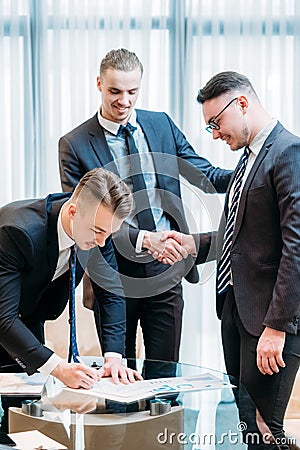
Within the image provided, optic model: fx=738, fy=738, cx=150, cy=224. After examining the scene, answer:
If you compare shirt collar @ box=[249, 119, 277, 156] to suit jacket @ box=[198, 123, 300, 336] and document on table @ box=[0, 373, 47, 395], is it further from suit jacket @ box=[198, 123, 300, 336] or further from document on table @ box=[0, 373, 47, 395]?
document on table @ box=[0, 373, 47, 395]

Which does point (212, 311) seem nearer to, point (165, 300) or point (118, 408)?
point (165, 300)

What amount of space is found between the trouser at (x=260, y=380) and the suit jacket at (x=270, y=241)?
66 mm

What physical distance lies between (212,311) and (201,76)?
139 centimetres

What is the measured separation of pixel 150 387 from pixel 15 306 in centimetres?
48

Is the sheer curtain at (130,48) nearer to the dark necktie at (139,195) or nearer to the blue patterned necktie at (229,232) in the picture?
the dark necktie at (139,195)

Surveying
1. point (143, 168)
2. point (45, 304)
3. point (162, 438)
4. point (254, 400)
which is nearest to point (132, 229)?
point (143, 168)

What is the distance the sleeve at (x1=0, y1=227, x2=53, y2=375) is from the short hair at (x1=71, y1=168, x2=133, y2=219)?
21 centimetres

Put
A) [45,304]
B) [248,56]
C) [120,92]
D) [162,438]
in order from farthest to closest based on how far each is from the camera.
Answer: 1. [248,56]
2. [120,92]
3. [45,304]
4. [162,438]

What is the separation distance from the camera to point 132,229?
2980 millimetres

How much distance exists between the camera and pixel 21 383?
7.44 feet

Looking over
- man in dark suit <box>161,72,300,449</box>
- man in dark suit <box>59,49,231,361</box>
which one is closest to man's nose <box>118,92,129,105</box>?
man in dark suit <box>59,49,231,361</box>

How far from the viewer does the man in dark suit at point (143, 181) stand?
294 cm

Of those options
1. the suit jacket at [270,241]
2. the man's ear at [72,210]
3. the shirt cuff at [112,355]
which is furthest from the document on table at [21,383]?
the suit jacket at [270,241]

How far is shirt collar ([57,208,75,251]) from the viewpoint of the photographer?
2.35 m
